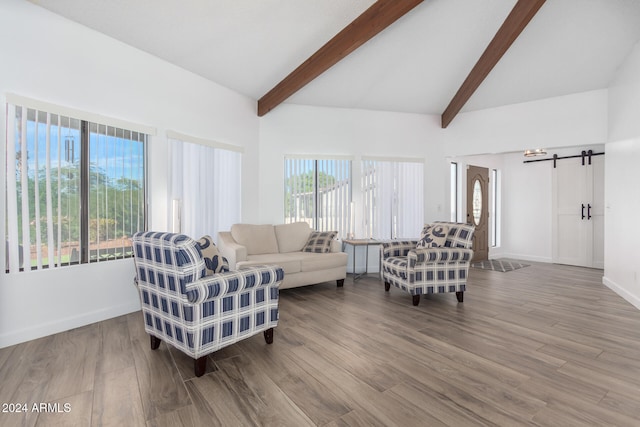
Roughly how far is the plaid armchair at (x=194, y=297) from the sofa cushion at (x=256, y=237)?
2100mm

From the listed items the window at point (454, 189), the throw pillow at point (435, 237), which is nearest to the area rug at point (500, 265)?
the window at point (454, 189)

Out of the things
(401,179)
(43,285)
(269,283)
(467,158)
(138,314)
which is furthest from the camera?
(467,158)

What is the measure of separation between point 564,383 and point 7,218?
4.35 meters

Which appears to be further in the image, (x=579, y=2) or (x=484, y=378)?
(x=579, y=2)

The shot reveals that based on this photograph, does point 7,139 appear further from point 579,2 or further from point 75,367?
point 579,2

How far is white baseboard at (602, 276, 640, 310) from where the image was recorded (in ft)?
12.3

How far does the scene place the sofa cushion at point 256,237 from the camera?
15.2ft

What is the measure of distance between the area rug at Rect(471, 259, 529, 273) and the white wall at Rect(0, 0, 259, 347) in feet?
18.3

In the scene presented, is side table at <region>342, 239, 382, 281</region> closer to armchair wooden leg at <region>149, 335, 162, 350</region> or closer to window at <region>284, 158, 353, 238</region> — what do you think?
window at <region>284, 158, 353, 238</region>

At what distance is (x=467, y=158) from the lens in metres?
6.87

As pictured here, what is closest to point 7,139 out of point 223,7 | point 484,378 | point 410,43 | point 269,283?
point 223,7

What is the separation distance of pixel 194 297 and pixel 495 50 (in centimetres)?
487

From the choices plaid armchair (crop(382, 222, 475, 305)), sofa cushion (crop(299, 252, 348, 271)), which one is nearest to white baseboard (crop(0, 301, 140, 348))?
sofa cushion (crop(299, 252, 348, 271))

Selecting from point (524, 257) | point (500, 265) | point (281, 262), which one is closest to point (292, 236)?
point (281, 262)
